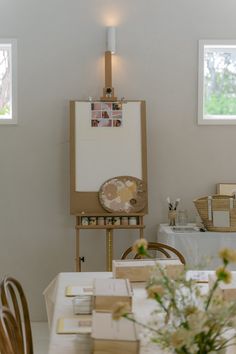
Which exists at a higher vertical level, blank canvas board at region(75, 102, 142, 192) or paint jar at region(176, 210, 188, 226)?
blank canvas board at region(75, 102, 142, 192)

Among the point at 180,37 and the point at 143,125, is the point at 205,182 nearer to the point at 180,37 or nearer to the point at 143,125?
the point at 143,125

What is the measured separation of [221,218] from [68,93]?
5.38 feet

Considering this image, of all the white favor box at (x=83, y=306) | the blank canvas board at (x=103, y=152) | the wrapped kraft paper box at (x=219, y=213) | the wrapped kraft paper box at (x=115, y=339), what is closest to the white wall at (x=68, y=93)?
the blank canvas board at (x=103, y=152)

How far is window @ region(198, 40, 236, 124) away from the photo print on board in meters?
0.75

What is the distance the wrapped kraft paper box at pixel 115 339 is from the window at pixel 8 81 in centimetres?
332

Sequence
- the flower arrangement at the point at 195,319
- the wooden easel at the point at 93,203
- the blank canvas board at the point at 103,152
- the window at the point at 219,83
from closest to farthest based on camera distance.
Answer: the flower arrangement at the point at 195,319
the wooden easel at the point at 93,203
the blank canvas board at the point at 103,152
the window at the point at 219,83

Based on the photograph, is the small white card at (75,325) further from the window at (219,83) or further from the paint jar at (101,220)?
the window at (219,83)

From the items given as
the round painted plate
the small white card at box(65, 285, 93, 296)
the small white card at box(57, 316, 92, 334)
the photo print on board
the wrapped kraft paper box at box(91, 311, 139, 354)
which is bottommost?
the small white card at box(65, 285, 93, 296)

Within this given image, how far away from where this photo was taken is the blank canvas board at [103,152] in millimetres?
4680

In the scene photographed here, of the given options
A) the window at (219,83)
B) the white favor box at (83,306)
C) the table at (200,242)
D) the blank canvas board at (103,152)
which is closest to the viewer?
the white favor box at (83,306)

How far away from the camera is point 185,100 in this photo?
16.3 ft

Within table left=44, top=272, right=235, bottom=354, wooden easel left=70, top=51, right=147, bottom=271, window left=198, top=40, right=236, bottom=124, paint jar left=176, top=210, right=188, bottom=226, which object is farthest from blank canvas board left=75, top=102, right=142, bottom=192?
table left=44, top=272, right=235, bottom=354

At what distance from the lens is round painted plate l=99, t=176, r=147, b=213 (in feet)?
15.1

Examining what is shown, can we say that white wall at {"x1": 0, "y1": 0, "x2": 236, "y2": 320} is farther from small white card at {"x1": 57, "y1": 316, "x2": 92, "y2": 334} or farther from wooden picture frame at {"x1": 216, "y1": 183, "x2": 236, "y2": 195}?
small white card at {"x1": 57, "y1": 316, "x2": 92, "y2": 334}
